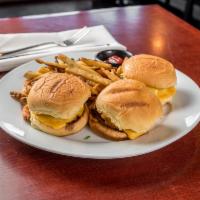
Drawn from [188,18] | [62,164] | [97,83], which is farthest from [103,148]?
[188,18]

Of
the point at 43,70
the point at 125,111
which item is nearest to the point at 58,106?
the point at 125,111

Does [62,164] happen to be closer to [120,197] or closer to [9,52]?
[120,197]

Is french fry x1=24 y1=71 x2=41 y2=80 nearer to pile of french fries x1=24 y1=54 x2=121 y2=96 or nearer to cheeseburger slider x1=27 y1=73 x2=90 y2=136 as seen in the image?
pile of french fries x1=24 y1=54 x2=121 y2=96

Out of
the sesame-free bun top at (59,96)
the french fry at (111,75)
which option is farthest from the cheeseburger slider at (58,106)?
the french fry at (111,75)

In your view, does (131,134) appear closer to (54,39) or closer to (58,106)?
(58,106)

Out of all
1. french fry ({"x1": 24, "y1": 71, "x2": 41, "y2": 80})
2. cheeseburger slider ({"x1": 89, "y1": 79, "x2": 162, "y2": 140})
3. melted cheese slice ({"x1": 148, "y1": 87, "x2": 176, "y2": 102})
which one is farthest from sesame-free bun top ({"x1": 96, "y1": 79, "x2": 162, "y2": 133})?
french fry ({"x1": 24, "y1": 71, "x2": 41, "y2": 80})

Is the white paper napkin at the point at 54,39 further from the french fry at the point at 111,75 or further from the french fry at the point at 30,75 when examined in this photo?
the french fry at the point at 111,75
